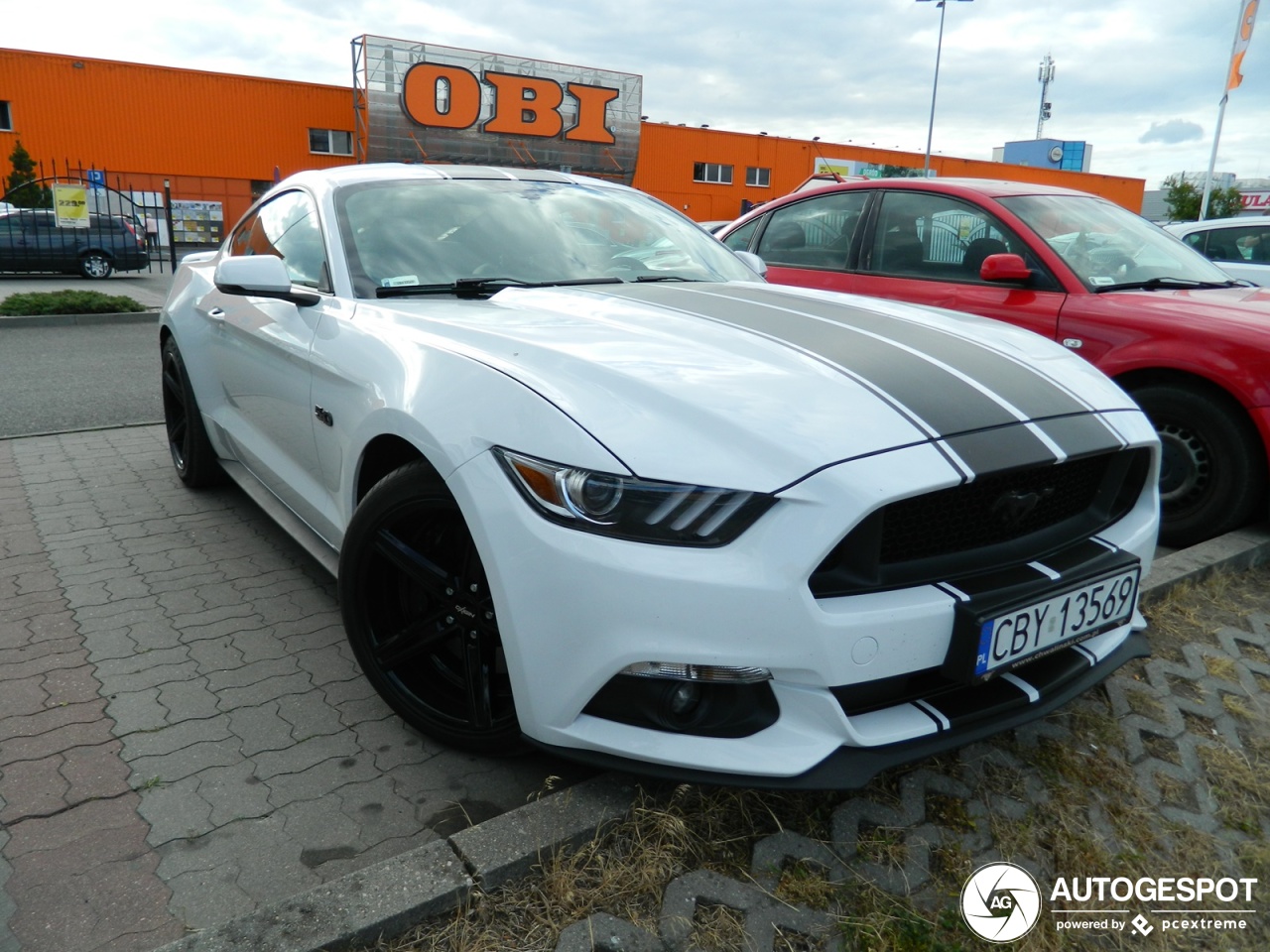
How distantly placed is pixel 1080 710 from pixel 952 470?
1.24 m

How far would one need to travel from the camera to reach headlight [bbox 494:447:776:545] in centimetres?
180

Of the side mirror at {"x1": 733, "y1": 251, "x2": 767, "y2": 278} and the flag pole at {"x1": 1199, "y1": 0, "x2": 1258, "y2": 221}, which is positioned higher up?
the flag pole at {"x1": 1199, "y1": 0, "x2": 1258, "y2": 221}

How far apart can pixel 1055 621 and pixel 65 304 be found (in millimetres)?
12325

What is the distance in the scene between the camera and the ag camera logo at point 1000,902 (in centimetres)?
188

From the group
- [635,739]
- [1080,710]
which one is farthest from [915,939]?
[1080,710]

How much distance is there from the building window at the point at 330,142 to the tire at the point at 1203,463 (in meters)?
36.4

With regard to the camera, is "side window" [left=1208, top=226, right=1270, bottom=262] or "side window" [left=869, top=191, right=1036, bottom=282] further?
"side window" [left=1208, top=226, right=1270, bottom=262]

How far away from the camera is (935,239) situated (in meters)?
5.26

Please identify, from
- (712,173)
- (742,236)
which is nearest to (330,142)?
(712,173)

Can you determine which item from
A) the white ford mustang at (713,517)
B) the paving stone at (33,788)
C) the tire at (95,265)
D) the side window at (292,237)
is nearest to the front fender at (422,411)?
the white ford mustang at (713,517)

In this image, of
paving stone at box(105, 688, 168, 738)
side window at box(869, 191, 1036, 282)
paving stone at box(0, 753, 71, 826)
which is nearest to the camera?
paving stone at box(0, 753, 71, 826)

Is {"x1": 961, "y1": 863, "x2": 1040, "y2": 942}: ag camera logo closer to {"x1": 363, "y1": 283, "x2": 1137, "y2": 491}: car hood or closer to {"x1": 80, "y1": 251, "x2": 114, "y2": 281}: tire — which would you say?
{"x1": 363, "y1": 283, "x2": 1137, "y2": 491}: car hood

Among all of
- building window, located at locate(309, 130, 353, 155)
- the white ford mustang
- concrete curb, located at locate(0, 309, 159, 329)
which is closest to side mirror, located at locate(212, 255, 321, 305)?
the white ford mustang

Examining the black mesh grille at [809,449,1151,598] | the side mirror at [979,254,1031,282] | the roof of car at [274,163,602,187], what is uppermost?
the roof of car at [274,163,602,187]
